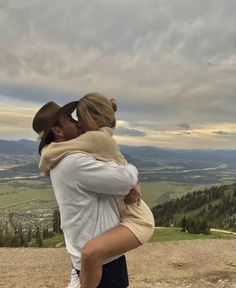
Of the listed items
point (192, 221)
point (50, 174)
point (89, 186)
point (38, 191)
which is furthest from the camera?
point (38, 191)

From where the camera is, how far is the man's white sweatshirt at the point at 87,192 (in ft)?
8.11

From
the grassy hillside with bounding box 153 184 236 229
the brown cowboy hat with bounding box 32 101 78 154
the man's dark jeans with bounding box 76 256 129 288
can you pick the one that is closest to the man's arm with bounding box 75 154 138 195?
the brown cowboy hat with bounding box 32 101 78 154

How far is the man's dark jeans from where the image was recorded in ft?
8.59

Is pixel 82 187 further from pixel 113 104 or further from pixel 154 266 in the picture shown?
pixel 154 266

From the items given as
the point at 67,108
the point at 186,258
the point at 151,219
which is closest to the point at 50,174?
the point at 67,108

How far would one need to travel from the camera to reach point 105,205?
2.56 meters

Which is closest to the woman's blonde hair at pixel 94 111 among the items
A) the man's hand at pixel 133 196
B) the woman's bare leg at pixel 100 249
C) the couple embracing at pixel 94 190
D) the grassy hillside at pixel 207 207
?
the couple embracing at pixel 94 190

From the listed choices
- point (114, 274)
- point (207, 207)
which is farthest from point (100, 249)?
point (207, 207)

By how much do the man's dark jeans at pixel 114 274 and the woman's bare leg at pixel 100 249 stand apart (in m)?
0.08

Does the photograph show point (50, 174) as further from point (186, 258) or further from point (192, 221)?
point (192, 221)

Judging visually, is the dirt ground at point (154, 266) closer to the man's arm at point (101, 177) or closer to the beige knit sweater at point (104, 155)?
the beige knit sweater at point (104, 155)

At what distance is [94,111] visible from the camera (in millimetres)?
2570

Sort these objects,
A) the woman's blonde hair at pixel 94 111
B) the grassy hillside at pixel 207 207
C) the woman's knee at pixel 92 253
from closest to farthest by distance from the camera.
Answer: the woman's knee at pixel 92 253 < the woman's blonde hair at pixel 94 111 < the grassy hillside at pixel 207 207

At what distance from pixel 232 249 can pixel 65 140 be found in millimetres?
13930
